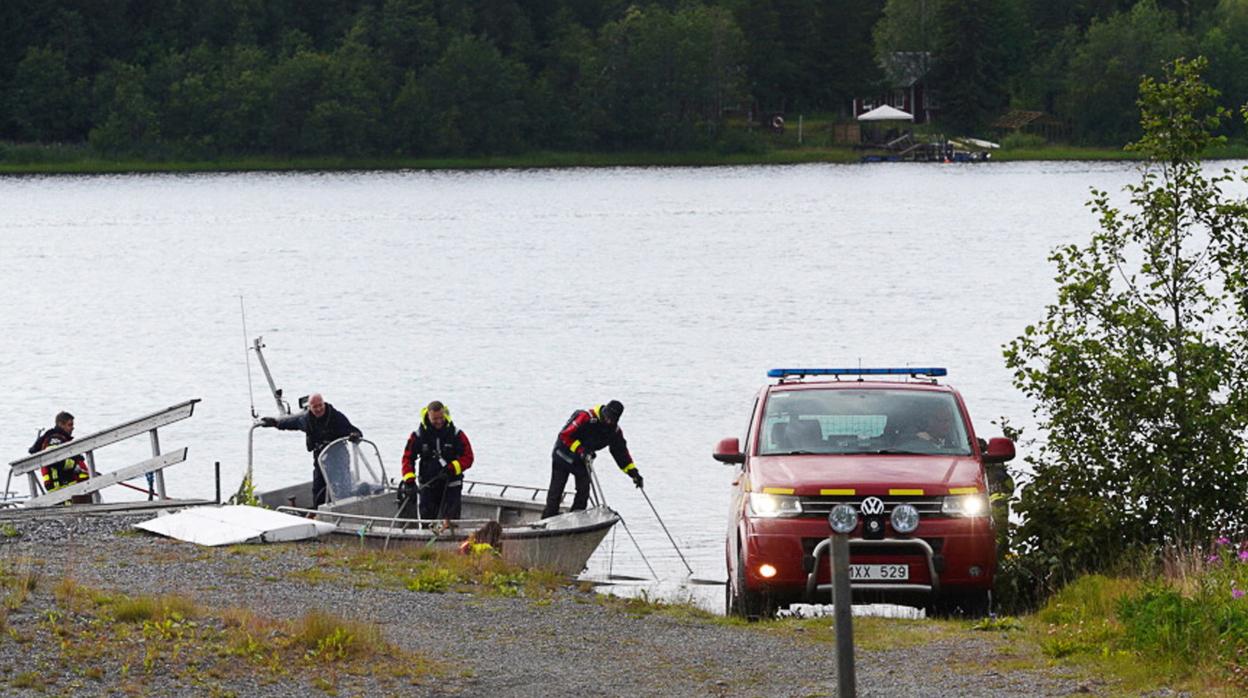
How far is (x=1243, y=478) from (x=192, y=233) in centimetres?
8899

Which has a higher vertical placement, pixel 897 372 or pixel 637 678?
pixel 897 372

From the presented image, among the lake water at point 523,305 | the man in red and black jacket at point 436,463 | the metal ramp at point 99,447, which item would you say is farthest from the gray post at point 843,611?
the metal ramp at point 99,447

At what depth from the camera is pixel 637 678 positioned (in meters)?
12.1

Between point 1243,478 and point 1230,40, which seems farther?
point 1230,40

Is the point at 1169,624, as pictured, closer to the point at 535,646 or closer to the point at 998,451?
the point at 998,451

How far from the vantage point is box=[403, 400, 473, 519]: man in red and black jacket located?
20.0 meters

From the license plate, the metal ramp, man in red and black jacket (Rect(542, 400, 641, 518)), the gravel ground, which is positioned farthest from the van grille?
the metal ramp

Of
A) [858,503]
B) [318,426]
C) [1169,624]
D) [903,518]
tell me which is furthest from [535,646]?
[318,426]

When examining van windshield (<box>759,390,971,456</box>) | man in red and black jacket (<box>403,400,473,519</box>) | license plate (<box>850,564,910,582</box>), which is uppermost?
van windshield (<box>759,390,971,456</box>)

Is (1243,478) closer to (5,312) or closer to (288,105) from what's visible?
(5,312)

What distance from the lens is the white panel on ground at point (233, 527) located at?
1844 cm

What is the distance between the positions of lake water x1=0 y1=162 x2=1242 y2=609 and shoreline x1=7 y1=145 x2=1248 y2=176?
22.5 ft

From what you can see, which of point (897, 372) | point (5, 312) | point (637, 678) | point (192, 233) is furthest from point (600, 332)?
point (192, 233)

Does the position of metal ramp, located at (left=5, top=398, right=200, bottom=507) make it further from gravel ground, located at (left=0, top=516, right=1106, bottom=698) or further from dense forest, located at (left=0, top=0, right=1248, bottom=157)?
dense forest, located at (left=0, top=0, right=1248, bottom=157)
